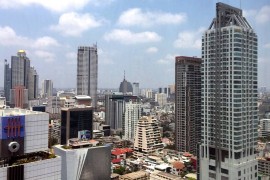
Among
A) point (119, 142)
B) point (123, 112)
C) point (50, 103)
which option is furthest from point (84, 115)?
point (50, 103)

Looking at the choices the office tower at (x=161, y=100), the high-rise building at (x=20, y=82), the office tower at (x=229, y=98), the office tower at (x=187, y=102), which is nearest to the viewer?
the office tower at (x=229, y=98)

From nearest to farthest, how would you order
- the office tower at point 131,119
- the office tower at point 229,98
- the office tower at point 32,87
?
the office tower at point 229,98, the office tower at point 131,119, the office tower at point 32,87

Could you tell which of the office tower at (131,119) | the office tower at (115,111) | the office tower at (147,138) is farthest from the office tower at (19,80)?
the office tower at (147,138)

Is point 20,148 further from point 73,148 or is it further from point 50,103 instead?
point 50,103

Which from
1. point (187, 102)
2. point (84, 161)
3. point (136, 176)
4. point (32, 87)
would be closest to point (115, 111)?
point (187, 102)

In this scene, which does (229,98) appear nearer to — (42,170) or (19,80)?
(42,170)

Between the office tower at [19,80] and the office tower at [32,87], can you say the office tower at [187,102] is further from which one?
the office tower at [32,87]
